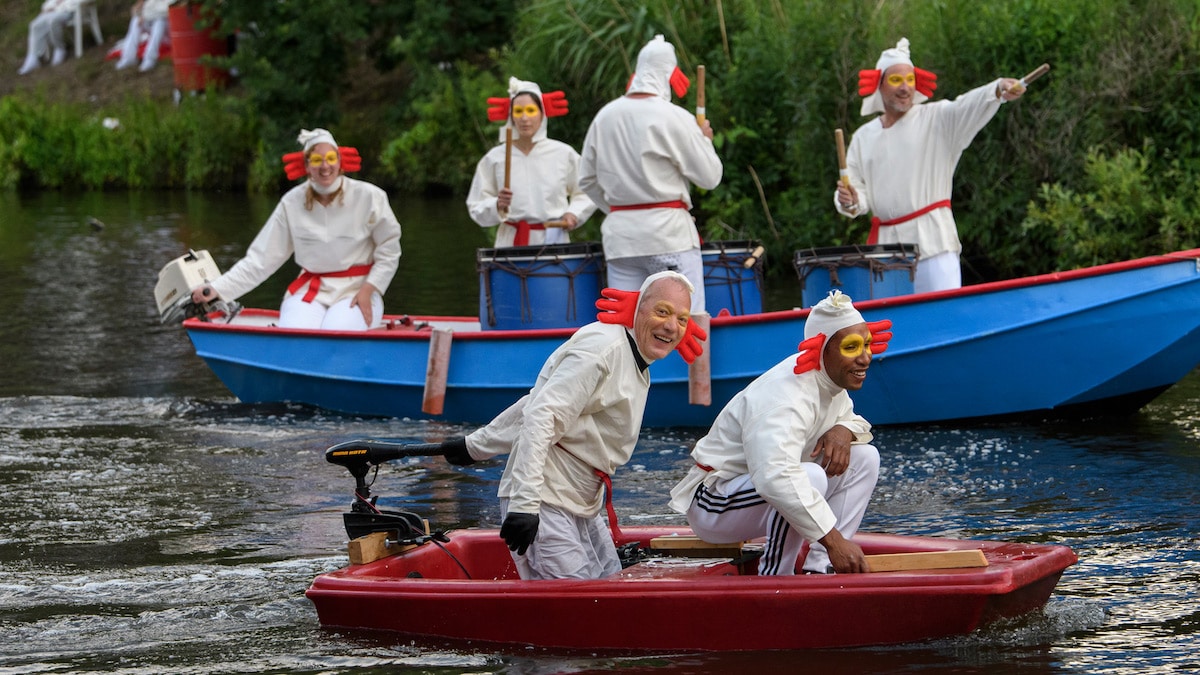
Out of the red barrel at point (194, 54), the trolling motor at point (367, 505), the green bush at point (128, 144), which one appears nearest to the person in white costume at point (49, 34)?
the green bush at point (128, 144)

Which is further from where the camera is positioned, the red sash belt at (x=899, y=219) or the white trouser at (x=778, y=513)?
the red sash belt at (x=899, y=219)

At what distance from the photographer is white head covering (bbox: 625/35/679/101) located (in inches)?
365

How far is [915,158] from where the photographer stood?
952 centimetres

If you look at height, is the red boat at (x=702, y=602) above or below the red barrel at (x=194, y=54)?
below

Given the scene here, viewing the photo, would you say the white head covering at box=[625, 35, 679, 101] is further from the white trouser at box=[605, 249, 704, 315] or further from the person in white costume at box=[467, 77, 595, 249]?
the person in white costume at box=[467, 77, 595, 249]

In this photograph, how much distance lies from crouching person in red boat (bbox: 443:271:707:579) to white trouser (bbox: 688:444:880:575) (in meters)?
0.38

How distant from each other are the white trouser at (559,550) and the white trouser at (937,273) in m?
4.20

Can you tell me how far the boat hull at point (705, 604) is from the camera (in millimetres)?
5430

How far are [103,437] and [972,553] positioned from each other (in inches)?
243

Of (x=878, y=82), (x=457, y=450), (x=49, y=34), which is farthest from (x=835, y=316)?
(x=49, y=34)

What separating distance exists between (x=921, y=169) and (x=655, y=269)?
1.64m

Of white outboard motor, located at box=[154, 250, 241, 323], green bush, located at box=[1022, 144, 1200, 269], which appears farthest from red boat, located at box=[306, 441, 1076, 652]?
green bush, located at box=[1022, 144, 1200, 269]

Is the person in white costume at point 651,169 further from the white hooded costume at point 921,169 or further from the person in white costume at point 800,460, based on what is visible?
the person in white costume at point 800,460

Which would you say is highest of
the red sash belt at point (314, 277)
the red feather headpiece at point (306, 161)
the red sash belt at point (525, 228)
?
the red feather headpiece at point (306, 161)
